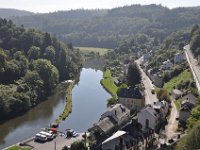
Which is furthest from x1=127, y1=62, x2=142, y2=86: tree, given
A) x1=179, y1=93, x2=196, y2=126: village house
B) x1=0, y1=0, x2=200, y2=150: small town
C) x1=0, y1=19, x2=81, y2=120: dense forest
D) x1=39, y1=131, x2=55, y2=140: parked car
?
x1=39, y1=131, x2=55, y2=140: parked car

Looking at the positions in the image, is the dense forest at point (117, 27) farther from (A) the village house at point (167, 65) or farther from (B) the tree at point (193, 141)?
(B) the tree at point (193, 141)

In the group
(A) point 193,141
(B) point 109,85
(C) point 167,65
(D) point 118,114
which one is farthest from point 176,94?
(A) point 193,141

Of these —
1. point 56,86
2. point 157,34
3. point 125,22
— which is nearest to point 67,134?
point 56,86

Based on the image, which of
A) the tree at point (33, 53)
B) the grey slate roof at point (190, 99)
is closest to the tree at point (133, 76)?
the grey slate roof at point (190, 99)

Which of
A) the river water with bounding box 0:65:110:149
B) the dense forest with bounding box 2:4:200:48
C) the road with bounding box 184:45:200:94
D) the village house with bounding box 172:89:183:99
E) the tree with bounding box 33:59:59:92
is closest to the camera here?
the river water with bounding box 0:65:110:149

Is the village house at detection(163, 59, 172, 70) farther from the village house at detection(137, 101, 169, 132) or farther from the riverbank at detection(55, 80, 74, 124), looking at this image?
the village house at detection(137, 101, 169, 132)

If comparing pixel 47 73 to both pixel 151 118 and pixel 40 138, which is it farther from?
pixel 151 118
